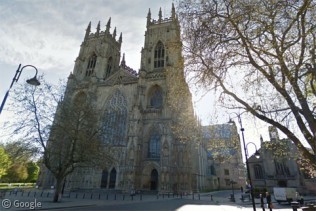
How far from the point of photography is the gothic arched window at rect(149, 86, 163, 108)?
38156mm

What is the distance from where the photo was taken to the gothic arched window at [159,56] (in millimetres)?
42312

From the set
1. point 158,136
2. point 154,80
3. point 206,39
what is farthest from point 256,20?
point 154,80

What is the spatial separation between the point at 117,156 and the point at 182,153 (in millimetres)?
10260

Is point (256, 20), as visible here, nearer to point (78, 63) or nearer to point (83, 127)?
point (83, 127)

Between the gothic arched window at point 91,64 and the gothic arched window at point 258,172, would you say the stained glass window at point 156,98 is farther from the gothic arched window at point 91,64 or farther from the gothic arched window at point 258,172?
the gothic arched window at point 258,172

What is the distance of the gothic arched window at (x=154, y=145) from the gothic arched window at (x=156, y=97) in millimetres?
6298

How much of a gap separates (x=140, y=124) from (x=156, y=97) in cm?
735

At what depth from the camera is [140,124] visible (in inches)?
1335

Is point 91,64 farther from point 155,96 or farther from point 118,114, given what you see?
point 155,96

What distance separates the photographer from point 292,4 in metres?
7.76

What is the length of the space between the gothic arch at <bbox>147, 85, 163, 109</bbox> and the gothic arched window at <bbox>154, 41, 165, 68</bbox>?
6076mm

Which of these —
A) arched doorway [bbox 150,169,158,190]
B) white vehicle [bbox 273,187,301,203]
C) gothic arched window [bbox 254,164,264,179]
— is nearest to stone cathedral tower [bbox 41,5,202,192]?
arched doorway [bbox 150,169,158,190]

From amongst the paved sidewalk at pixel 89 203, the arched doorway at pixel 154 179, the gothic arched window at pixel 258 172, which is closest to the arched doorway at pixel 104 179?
the arched doorway at pixel 154 179

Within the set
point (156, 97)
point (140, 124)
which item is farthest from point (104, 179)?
point (156, 97)
